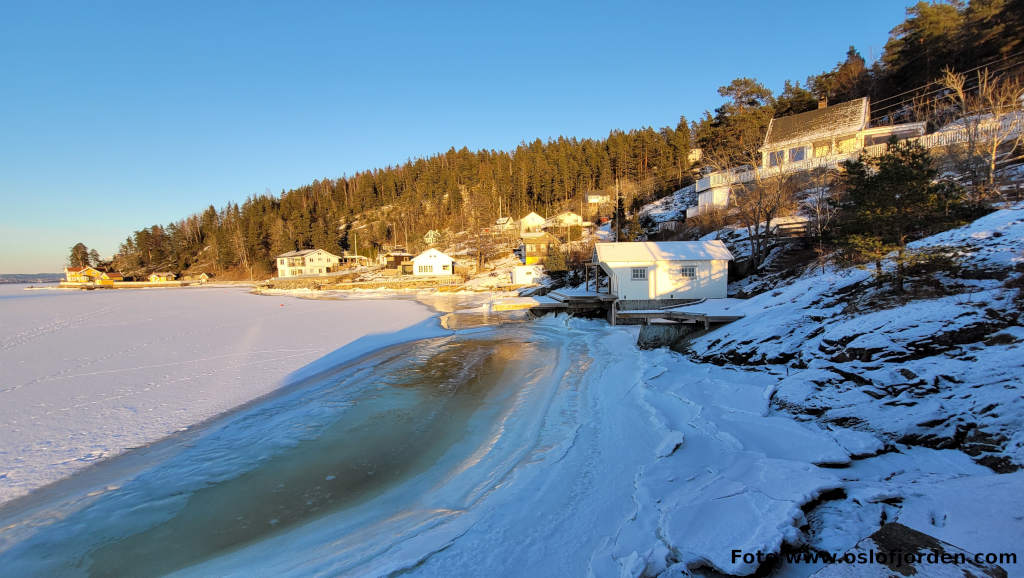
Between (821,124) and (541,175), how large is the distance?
44.0 m

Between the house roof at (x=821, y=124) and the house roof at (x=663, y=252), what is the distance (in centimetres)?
1922

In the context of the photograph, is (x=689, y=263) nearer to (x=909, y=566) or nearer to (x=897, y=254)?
(x=897, y=254)

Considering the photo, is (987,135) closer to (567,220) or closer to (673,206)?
(673,206)

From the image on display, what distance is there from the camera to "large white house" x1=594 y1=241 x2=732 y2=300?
1947 centimetres

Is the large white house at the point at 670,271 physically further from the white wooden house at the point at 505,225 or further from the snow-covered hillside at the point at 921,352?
the white wooden house at the point at 505,225

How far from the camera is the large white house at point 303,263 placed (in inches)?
2731

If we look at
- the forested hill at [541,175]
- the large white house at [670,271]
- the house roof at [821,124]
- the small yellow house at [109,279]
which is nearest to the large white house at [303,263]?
the forested hill at [541,175]

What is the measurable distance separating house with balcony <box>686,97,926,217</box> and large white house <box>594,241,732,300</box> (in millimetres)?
13081

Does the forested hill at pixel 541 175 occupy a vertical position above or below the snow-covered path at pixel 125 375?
above

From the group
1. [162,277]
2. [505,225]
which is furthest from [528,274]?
[162,277]

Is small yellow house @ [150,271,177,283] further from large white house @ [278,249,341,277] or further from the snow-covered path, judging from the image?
the snow-covered path

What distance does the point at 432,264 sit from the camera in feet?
178

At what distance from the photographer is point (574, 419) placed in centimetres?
846

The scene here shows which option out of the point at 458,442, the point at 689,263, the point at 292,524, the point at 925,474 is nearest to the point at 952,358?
the point at 925,474
